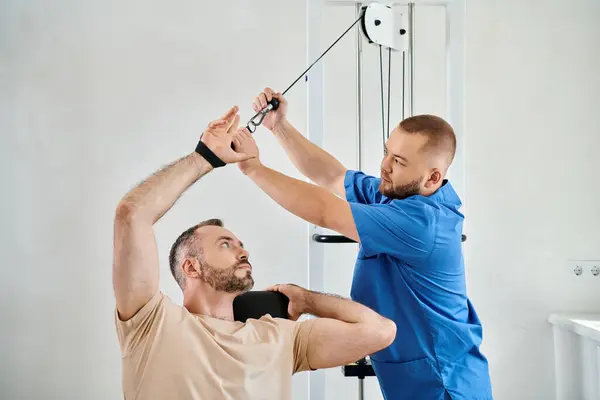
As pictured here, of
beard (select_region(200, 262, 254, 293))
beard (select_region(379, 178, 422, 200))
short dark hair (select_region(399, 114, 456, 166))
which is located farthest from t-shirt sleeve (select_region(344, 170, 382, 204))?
beard (select_region(200, 262, 254, 293))

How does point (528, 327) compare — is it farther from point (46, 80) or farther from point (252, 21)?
point (46, 80)

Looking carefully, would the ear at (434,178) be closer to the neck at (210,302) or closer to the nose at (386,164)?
the nose at (386,164)

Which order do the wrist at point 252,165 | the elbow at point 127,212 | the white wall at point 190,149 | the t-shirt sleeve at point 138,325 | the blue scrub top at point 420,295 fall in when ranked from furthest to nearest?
the white wall at point 190,149 → the wrist at point 252,165 → the blue scrub top at point 420,295 → the t-shirt sleeve at point 138,325 → the elbow at point 127,212

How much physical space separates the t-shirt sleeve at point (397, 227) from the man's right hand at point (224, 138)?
37cm

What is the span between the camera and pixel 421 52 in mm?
2938

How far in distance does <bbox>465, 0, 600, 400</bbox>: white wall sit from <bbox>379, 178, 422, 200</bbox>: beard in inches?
48.4

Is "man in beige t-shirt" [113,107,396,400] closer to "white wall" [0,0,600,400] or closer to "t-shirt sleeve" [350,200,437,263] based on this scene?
"t-shirt sleeve" [350,200,437,263]

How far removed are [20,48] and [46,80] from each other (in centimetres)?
19

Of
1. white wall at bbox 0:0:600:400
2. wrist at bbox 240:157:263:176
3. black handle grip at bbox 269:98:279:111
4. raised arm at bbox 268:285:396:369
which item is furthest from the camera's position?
white wall at bbox 0:0:600:400

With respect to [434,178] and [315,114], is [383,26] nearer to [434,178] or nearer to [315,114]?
[315,114]

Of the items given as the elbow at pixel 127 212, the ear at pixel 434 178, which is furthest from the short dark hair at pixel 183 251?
the ear at pixel 434 178

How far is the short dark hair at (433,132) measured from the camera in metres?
1.77

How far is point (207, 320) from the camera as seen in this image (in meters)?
1.60

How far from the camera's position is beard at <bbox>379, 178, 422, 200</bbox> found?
70.5 inches
